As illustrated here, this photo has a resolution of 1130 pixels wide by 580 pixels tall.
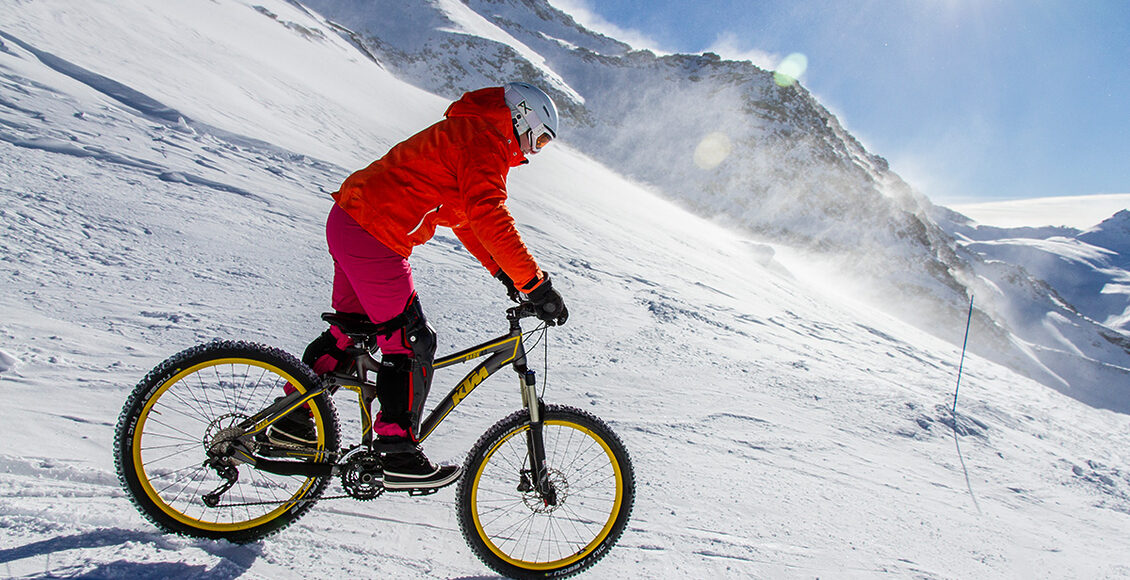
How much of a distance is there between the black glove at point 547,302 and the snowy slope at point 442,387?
4.20 ft

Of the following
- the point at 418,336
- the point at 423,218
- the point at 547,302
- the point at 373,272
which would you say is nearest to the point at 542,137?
the point at 423,218

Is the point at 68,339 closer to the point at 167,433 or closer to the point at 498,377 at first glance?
the point at 167,433

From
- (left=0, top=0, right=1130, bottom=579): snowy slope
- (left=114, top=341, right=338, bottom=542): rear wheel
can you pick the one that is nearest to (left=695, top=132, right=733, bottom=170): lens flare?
(left=0, top=0, right=1130, bottom=579): snowy slope

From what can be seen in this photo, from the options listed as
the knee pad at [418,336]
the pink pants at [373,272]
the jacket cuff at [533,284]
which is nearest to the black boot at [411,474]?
the knee pad at [418,336]

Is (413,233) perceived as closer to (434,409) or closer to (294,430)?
(434,409)

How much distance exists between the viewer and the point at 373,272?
249 centimetres

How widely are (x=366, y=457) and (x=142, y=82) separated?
12838 millimetres

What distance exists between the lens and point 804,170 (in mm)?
101375

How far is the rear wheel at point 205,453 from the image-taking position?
2232 millimetres

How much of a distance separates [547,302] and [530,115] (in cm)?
92

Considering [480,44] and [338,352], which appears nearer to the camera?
[338,352]

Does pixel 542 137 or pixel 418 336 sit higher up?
pixel 542 137

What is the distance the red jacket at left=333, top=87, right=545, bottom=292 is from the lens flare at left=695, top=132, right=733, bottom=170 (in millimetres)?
94387

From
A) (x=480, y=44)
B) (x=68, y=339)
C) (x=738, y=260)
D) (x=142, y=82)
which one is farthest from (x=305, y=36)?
(x=480, y=44)
